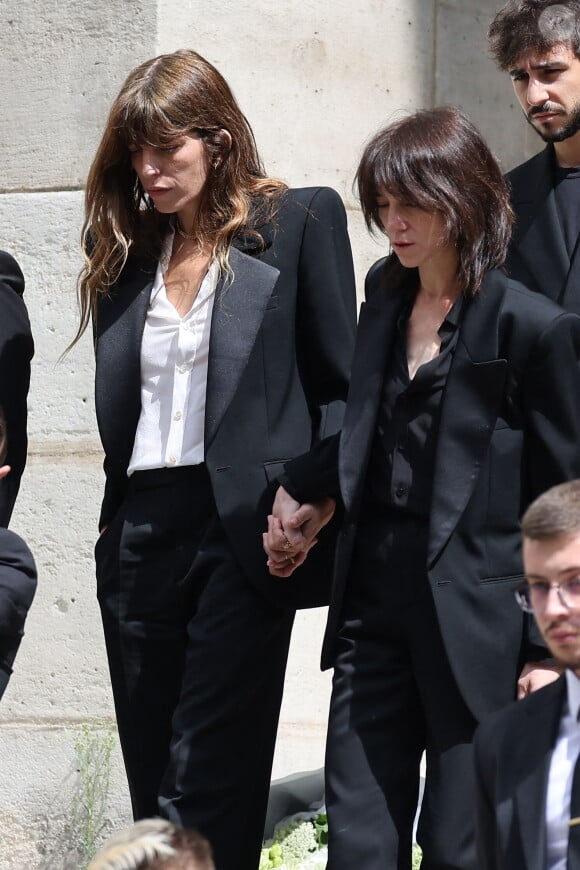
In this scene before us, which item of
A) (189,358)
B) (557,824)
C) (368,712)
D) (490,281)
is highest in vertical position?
(490,281)

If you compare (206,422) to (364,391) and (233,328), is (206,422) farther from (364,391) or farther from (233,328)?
(364,391)

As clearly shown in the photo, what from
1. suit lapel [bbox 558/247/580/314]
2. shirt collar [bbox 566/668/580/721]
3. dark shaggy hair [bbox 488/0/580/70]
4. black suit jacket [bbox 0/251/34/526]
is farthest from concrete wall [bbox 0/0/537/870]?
shirt collar [bbox 566/668/580/721]

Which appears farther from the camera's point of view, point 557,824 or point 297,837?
point 297,837

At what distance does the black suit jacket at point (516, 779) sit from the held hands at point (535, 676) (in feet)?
1.74

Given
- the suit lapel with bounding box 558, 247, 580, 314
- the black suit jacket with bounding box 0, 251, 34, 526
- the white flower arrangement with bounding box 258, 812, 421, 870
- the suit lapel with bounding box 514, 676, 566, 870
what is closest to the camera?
the suit lapel with bounding box 514, 676, 566, 870

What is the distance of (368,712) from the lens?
3146 millimetres

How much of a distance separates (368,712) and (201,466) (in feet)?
2.39

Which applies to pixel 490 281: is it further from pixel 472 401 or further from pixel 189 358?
pixel 189 358

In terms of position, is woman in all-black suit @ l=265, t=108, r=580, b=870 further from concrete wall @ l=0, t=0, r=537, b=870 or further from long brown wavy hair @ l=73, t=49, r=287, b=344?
concrete wall @ l=0, t=0, r=537, b=870

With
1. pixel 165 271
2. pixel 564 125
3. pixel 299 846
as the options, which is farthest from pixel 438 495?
pixel 299 846

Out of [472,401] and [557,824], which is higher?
[472,401]

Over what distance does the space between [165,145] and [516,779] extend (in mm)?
1749

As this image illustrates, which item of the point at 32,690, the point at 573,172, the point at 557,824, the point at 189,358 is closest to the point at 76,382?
the point at 32,690

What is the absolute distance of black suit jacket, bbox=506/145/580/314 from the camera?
3410mm
